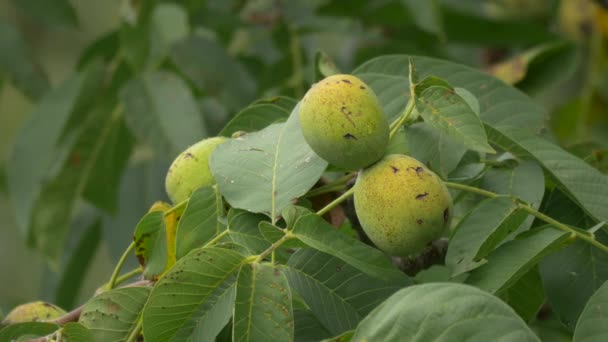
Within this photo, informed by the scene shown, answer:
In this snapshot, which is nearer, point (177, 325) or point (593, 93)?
point (177, 325)

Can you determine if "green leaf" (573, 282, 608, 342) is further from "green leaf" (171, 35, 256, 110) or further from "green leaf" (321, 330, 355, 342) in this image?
"green leaf" (171, 35, 256, 110)

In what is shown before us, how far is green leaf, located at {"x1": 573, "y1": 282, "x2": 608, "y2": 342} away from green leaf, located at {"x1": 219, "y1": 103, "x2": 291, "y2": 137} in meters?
0.34

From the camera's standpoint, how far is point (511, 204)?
656mm

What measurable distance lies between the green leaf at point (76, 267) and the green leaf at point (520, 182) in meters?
1.24

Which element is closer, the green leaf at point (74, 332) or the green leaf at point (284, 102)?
the green leaf at point (74, 332)

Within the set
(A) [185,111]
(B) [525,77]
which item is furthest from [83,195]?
(B) [525,77]

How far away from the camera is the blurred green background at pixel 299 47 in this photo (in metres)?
1.58

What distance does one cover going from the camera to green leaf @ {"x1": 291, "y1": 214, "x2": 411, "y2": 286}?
619 mm

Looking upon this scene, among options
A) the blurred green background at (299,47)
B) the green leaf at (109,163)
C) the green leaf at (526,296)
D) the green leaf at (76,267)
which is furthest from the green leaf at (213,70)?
the green leaf at (526,296)

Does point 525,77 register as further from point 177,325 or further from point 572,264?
point 177,325

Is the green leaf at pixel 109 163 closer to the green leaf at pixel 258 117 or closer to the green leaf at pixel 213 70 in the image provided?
the green leaf at pixel 213 70

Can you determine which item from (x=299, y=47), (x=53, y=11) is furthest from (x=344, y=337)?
(x=53, y=11)

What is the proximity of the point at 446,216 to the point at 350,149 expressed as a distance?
0.28ft

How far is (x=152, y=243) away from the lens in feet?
2.39
